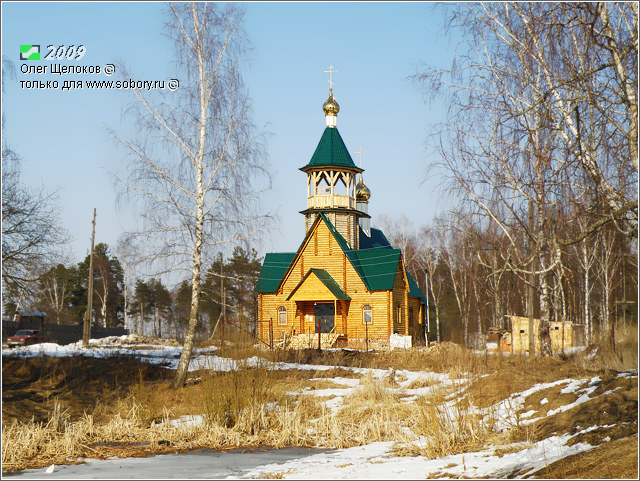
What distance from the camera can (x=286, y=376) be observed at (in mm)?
19297

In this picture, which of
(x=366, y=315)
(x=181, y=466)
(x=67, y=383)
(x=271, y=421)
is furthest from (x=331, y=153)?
(x=181, y=466)

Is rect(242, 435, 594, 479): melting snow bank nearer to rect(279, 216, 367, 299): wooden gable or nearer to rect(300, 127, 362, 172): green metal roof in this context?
rect(279, 216, 367, 299): wooden gable

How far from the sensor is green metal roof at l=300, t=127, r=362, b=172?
124ft

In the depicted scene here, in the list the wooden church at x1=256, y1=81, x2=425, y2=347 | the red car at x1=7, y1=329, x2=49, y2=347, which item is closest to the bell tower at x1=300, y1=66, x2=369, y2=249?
the wooden church at x1=256, y1=81, x2=425, y2=347

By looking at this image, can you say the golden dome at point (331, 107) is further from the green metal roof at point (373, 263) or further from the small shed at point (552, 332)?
the small shed at point (552, 332)

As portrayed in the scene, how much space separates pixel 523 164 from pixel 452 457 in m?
4.89

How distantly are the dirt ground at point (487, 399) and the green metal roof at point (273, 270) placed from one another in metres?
12.3

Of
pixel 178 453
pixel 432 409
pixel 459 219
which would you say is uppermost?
pixel 459 219

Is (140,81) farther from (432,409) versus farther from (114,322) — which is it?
(114,322)

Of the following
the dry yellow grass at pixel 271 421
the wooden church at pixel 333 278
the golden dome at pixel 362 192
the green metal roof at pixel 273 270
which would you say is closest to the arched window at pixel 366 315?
the wooden church at pixel 333 278

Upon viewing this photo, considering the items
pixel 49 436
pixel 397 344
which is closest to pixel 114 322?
pixel 397 344

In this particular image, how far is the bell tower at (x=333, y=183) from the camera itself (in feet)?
125

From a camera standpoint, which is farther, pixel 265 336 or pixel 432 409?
pixel 265 336

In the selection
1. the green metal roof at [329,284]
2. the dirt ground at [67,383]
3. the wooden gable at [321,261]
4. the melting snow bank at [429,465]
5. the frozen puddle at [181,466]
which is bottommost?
the frozen puddle at [181,466]
